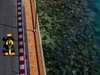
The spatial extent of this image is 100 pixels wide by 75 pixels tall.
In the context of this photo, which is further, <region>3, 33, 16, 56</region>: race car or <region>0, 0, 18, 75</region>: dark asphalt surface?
<region>3, 33, 16, 56</region>: race car

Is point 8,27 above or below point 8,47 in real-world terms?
above

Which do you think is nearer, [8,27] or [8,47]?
[8,47]

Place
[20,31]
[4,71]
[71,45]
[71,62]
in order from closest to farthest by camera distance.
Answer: [4,71] → [20,31] → [71,62] → [71,45]

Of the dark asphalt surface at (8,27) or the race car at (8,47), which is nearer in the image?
the dark asphalt surface at (8,27)

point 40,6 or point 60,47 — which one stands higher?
point 40,6

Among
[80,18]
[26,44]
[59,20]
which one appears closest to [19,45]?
[26,44]

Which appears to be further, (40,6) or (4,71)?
(40,6)

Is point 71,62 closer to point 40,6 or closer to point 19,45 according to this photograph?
point 19,45

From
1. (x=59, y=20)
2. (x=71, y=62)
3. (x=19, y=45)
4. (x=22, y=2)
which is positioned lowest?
(x=71, y=62)
